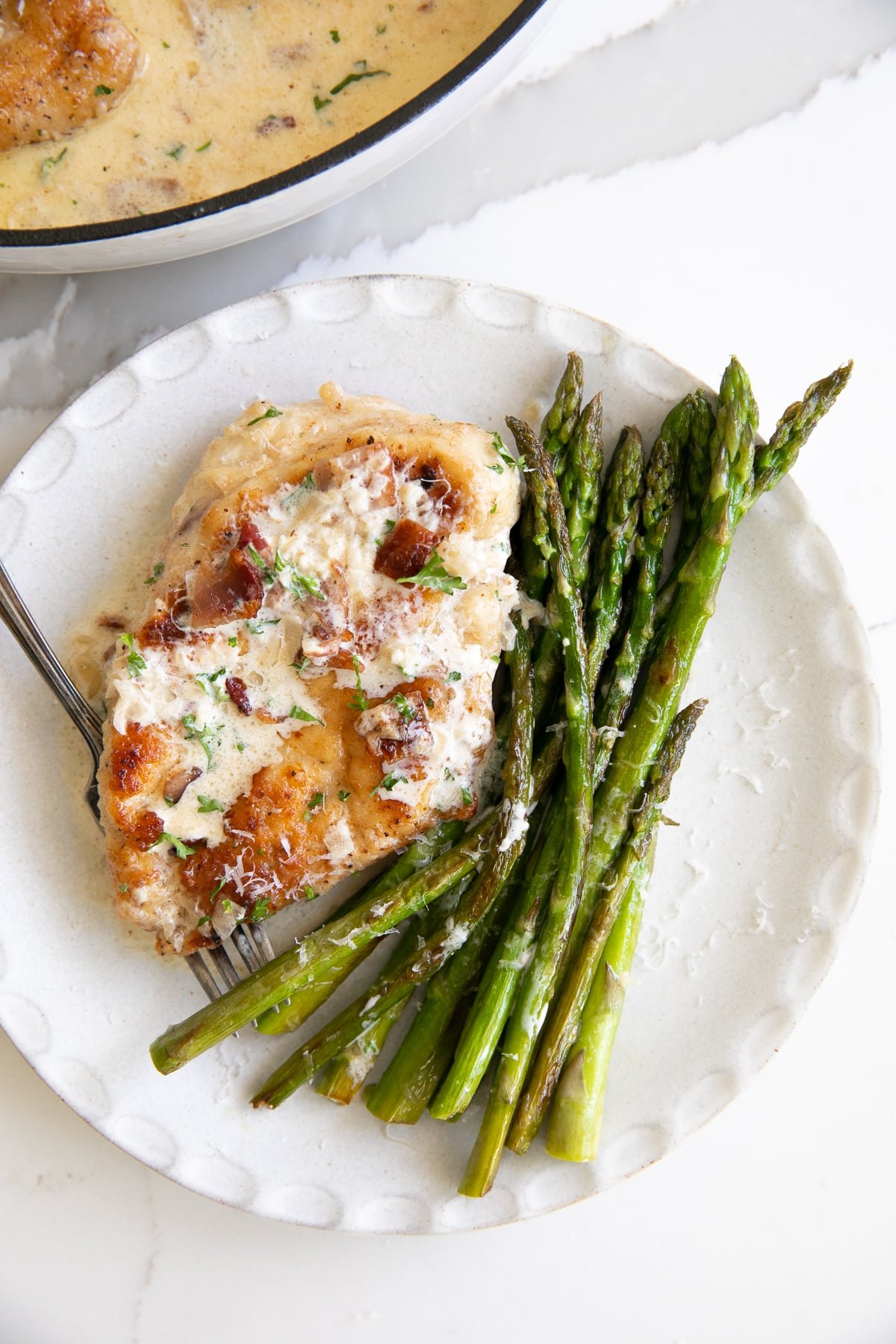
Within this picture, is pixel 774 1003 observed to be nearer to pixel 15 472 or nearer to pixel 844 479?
pixel 844 479

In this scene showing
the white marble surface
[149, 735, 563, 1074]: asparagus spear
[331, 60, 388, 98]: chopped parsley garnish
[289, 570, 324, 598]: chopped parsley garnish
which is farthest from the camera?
the white marble surface

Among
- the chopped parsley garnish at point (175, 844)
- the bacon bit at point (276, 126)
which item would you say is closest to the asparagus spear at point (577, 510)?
the chopped parsley garnish at point (175, 844)

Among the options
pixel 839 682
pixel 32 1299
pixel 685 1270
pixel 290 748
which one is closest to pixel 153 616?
pixel 290 748

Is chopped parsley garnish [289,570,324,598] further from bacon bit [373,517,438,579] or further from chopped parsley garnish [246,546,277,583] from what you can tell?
bacon bit [373,517,438,579]

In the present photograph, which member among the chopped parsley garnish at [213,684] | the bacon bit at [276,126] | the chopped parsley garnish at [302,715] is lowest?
the chopped parsley garnish at [213,684]

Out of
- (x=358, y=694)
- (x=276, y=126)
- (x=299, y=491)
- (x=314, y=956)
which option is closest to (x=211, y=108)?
(x=276, y=126)

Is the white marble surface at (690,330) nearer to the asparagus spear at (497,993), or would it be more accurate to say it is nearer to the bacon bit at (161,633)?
the asparagus spear at (497,993)

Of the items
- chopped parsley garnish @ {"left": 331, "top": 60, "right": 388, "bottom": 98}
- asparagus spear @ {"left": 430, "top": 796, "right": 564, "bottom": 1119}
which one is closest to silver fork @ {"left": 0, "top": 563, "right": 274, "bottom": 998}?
asparagus spear @ {"left": 430, "top": 796, "right": 564, "bottom": 1119}
